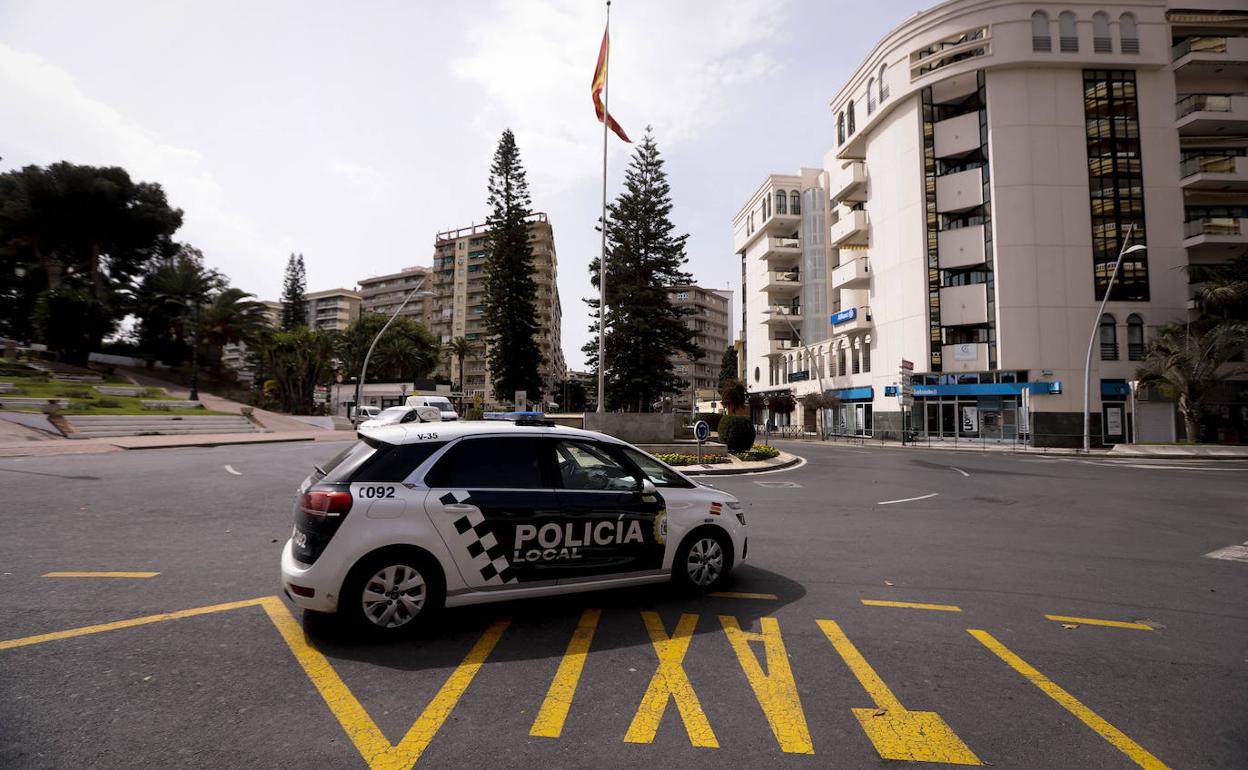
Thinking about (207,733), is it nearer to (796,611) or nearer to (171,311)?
(796,611)

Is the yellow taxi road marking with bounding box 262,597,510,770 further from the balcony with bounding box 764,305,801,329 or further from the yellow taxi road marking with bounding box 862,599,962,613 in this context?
the balcony with bounding box 764,305,801,329

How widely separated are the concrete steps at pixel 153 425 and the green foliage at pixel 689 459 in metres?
24.5

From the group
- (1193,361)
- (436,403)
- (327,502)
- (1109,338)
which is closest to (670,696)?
(327,502)

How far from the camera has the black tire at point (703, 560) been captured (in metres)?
5.35

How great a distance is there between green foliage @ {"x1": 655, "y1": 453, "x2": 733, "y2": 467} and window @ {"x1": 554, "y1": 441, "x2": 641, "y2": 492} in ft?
40.1

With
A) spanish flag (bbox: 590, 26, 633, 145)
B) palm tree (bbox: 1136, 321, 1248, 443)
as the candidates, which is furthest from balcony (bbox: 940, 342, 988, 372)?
spanish flag (bbox: 590, 26, 633, 145)

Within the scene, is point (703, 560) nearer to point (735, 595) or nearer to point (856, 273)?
point (735, 595)

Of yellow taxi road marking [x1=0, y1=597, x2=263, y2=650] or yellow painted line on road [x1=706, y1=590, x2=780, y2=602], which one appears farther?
yellow painted line on road [x1=706, y1=590, x2=780, y2=602]

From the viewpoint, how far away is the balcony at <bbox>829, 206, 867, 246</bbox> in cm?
4422

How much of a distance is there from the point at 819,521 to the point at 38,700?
8.89 metres

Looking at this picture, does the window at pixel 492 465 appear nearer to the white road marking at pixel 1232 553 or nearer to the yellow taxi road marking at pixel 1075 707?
the yellow taxi road marking at pixel 1075 707

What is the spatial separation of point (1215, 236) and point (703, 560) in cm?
4554

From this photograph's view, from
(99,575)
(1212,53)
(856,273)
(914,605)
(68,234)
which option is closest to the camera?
(914,605)

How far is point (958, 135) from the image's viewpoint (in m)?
37.5
